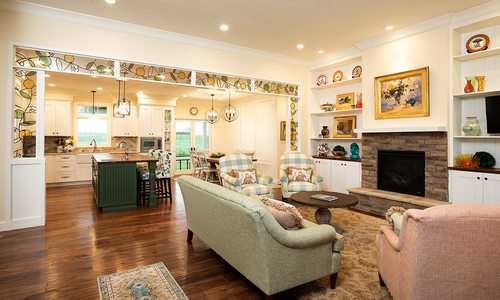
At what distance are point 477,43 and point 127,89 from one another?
8227 mm

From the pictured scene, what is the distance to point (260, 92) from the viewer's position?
609cm

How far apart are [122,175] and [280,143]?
14.9ft

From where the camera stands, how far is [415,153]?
473 cm

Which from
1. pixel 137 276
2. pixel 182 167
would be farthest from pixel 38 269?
pixel 182 167

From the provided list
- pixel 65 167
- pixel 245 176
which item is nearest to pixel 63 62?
pixel 245 176

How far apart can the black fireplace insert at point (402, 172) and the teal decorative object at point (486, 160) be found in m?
0.75

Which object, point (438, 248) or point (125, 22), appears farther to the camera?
point (125, 22)

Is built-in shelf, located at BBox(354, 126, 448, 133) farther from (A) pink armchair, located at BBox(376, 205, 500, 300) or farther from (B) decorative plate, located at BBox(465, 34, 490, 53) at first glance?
(A) pink armchair, located at BBox(376, 205, 500, 300)

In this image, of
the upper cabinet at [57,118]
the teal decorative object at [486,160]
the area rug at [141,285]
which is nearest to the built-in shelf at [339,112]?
the teal decorative object at [486,160]

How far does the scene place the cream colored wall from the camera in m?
4.36

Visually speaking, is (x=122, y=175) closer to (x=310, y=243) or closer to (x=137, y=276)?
(x=137, y=276)

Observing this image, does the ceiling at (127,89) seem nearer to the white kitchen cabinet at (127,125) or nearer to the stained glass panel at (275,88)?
the white kitchen cabinet at (127,125)

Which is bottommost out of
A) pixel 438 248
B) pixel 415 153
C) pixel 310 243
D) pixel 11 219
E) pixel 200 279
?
pixel 200 279

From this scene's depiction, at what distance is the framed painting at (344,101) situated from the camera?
20.2 ft
